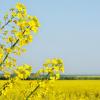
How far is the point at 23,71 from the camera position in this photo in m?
4.13

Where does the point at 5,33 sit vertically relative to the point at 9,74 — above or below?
above

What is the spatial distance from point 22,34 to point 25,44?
107mm

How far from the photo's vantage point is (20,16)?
13.1 ft

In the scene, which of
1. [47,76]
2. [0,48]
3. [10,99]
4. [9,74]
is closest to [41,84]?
[47,76]

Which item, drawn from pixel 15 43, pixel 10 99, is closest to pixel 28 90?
pixel 15 43

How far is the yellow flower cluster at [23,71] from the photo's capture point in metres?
4.10

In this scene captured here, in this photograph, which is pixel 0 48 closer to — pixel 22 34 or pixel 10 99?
pixel 22 34

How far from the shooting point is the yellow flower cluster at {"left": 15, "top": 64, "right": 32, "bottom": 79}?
4.10 m

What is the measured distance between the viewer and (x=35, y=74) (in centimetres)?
444

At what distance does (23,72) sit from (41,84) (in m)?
0.28

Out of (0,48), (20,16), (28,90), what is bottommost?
(28,90)

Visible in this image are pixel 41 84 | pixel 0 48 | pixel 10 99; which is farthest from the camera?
pixel 10 99

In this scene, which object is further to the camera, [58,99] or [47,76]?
[58,99]

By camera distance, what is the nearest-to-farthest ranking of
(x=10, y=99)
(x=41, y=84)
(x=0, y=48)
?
1. (x=0, y=48)
2. (x=41, y=84)
3. (x=10, y=99)
